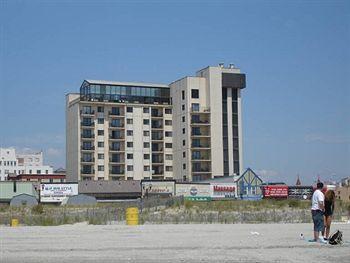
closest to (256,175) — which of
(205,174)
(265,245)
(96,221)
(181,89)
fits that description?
(205,174)

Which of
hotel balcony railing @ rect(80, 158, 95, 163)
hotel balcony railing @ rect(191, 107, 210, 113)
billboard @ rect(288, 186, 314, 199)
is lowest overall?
billboard @ rect(288, 186, 314, 199)

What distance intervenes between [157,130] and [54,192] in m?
34.7

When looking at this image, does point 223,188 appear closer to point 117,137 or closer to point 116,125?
point 117,137

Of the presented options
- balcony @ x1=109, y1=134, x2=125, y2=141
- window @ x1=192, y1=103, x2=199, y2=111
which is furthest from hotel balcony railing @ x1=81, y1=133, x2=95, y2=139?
window @ x1=192, y1=103, x2=199, y2=111

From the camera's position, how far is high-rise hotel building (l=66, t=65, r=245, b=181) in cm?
11575

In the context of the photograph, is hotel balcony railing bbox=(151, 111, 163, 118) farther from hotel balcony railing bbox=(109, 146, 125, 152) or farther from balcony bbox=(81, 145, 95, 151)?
balcony bbox=(81, 145, 95, 151)

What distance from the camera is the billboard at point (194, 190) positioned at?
93688mm

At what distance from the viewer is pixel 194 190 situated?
9444 cm

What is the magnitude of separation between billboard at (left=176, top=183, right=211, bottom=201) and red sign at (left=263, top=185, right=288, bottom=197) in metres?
8.87

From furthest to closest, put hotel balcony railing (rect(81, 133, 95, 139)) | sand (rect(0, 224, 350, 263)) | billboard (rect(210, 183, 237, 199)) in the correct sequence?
hotel balcony railing (rect(81, 133, 95, 139)) < billboard (rect(210, 183, 237, 199)) < sand (rect(0, 224, 350, 263))

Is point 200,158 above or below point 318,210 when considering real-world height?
above

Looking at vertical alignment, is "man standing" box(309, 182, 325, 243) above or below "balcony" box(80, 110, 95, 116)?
below

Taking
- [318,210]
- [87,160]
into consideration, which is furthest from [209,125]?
[318,210]

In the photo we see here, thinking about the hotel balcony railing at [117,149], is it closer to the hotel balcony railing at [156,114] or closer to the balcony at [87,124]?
the balcony at [87,124]
